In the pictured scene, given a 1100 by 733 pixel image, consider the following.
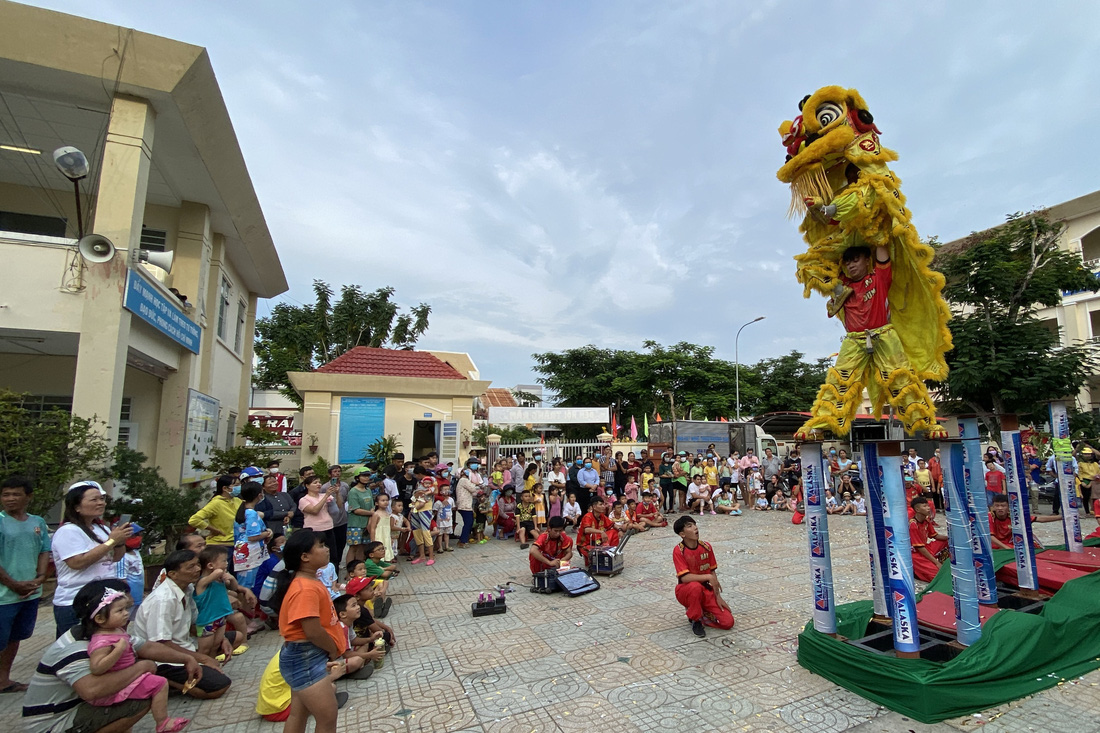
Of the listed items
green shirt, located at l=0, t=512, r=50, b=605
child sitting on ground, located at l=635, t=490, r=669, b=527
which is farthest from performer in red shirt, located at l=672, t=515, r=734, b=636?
child sitting on ground, located at l=635, t=490, r=669, b=527

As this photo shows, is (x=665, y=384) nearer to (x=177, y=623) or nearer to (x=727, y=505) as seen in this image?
(x=727, y=505)

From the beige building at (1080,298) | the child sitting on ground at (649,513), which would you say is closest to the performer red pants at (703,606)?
the child sitting on ground at (649,513)

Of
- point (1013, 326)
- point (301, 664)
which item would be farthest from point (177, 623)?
point (1013, 326)

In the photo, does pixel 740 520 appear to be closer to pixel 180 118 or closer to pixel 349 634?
pixel 349 634

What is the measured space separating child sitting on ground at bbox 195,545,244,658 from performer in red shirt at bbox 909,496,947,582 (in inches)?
297

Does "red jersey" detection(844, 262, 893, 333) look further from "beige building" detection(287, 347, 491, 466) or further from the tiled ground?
"beige building" detection(287, 347, 491, 466)

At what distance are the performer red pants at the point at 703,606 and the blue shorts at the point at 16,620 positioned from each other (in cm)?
554

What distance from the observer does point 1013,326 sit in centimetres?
1323

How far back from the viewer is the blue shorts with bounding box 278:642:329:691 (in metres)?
2.98

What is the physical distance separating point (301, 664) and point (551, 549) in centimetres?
490

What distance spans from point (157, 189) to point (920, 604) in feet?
45.9

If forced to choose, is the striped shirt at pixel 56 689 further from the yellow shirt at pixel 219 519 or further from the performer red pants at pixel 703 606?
the performer red pants at pixel 703 606

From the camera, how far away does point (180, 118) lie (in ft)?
28.2

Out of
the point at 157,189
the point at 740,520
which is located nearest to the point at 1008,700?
the point at 740,520
